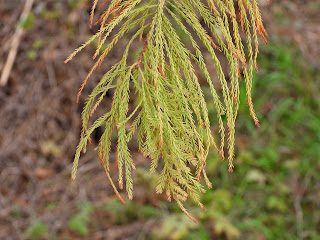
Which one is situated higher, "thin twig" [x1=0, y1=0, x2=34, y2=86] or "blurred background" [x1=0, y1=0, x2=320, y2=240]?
"thin twig" [x1=0, y1=0, x2=34, y2=86]

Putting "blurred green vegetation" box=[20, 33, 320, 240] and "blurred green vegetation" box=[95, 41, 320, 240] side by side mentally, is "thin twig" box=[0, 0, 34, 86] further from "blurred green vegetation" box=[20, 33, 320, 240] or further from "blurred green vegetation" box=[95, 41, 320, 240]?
"blurred green vegetation" box=[95, 41, 320, 240]

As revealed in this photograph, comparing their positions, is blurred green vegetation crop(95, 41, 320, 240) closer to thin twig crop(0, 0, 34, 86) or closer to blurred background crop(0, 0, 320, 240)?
blurred background crop(0, 0, 320, 240)

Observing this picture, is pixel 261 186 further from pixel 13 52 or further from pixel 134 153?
pixel 13 52

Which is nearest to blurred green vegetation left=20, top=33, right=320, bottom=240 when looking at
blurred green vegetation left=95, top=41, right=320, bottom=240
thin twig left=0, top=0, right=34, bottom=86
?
blurred green vegetation left=95, top=41, right=320, bottom=240

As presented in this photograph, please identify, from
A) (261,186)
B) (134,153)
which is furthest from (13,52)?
(261,186)

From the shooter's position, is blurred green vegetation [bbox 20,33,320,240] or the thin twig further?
the thin twig

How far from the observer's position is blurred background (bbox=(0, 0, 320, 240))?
3.18m

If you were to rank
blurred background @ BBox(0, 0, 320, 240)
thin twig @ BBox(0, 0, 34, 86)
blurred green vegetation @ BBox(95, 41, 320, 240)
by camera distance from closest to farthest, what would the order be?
1. blurred green vegetation @ BBox(95, 41, 320, 240)
2. blurred background @ BBox(0, 0, 320, 240)
3. thin twig @ BBox(0, 0, 34, 86)

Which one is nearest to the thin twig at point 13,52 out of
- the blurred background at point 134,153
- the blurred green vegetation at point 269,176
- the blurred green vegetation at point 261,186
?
the blurred background at point 134,153

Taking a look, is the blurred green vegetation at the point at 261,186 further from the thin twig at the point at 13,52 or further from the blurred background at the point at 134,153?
the thin twig at the point at 13,52

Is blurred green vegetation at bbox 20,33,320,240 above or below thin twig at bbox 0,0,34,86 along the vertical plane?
below

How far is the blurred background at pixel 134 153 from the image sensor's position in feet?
10.4

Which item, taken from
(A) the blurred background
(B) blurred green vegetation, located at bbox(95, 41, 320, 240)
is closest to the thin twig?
(A) the blurred background

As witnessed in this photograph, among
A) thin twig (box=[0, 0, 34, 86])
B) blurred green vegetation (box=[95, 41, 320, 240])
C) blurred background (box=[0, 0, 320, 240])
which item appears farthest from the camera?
thin twig (box=[0, 0, 34, 86])
